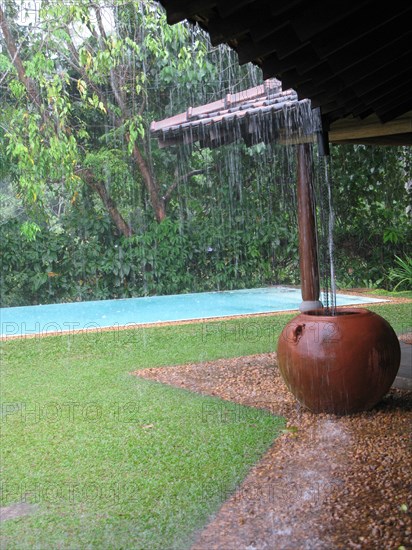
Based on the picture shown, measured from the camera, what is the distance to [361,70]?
3.41m

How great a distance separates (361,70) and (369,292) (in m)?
8.80

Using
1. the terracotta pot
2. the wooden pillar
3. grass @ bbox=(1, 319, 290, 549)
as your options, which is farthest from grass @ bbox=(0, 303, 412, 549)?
the wooden pillar

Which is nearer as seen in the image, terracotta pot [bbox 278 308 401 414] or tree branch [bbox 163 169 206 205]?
terracotta pot [bbox 278 308 401 414]

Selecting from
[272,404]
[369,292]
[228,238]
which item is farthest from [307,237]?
[228,238]

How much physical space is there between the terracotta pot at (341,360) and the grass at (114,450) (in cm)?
35

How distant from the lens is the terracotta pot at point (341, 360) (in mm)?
4023

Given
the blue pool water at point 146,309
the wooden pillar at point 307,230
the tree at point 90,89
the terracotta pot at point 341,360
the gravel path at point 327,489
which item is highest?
the tree at point 90,89

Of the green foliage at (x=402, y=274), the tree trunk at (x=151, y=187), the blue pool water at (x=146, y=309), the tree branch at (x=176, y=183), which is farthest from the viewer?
the tree branch at (x=176, y=183)

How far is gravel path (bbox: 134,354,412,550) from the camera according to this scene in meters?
2.60

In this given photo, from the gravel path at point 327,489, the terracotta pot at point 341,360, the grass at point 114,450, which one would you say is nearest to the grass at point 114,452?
the grass at point 114,450

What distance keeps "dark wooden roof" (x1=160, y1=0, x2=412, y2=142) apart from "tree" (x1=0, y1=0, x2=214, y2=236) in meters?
7.23

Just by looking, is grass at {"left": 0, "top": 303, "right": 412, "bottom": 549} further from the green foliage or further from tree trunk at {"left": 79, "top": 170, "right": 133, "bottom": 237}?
tree trunk at {"left": 79, "top": 170, "right": 133, "bottom": 237}

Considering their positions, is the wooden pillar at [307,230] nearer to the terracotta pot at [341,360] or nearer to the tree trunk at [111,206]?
the terracotta pot at [341,360]

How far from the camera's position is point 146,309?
35.4ft
